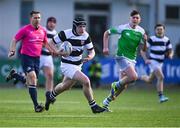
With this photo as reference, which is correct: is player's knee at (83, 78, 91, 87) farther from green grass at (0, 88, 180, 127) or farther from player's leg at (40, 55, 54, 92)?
player's leg at (40, 55, 54, 92)

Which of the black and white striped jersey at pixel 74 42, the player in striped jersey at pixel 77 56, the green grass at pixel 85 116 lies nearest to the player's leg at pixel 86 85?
the player in striped jersey at pixel 77 56

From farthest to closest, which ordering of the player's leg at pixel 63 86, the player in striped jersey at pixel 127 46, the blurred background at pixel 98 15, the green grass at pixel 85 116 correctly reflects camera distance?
the blurred background at pixel 98 15 < the player in striped jersey at pixel 127 46 < the player's leg at pixel 63 86 < the green grass at pixel 85 116

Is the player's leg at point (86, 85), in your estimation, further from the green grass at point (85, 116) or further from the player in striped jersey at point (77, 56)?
the green grass at point (85, 116)

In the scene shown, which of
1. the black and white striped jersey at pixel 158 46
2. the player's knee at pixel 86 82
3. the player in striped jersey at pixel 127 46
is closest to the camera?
the player's knee at pixel 86 82

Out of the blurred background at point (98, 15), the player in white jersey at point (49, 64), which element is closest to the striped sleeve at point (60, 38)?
the player in white jersey at point (49, 64)

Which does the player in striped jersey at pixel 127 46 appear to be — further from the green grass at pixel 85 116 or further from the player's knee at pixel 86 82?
the player's knee at pixel 86 82

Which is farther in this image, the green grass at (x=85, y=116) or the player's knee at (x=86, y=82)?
the player's knee at (x=86, y=82)

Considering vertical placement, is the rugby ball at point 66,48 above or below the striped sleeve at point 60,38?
below

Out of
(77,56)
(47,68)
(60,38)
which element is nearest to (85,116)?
(77,56)

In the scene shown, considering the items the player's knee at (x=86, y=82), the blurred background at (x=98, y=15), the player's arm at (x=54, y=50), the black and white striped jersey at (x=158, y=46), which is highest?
the player's arm at (x=54, y=50)

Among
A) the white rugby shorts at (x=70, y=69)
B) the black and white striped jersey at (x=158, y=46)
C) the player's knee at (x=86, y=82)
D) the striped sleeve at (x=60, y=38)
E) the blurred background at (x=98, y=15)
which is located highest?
the striped sleeve at (x=60, y=38)

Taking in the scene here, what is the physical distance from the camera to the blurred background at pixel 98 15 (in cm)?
4193

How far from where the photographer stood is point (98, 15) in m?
44.9

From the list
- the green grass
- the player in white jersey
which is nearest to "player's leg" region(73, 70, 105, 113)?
the green grass
